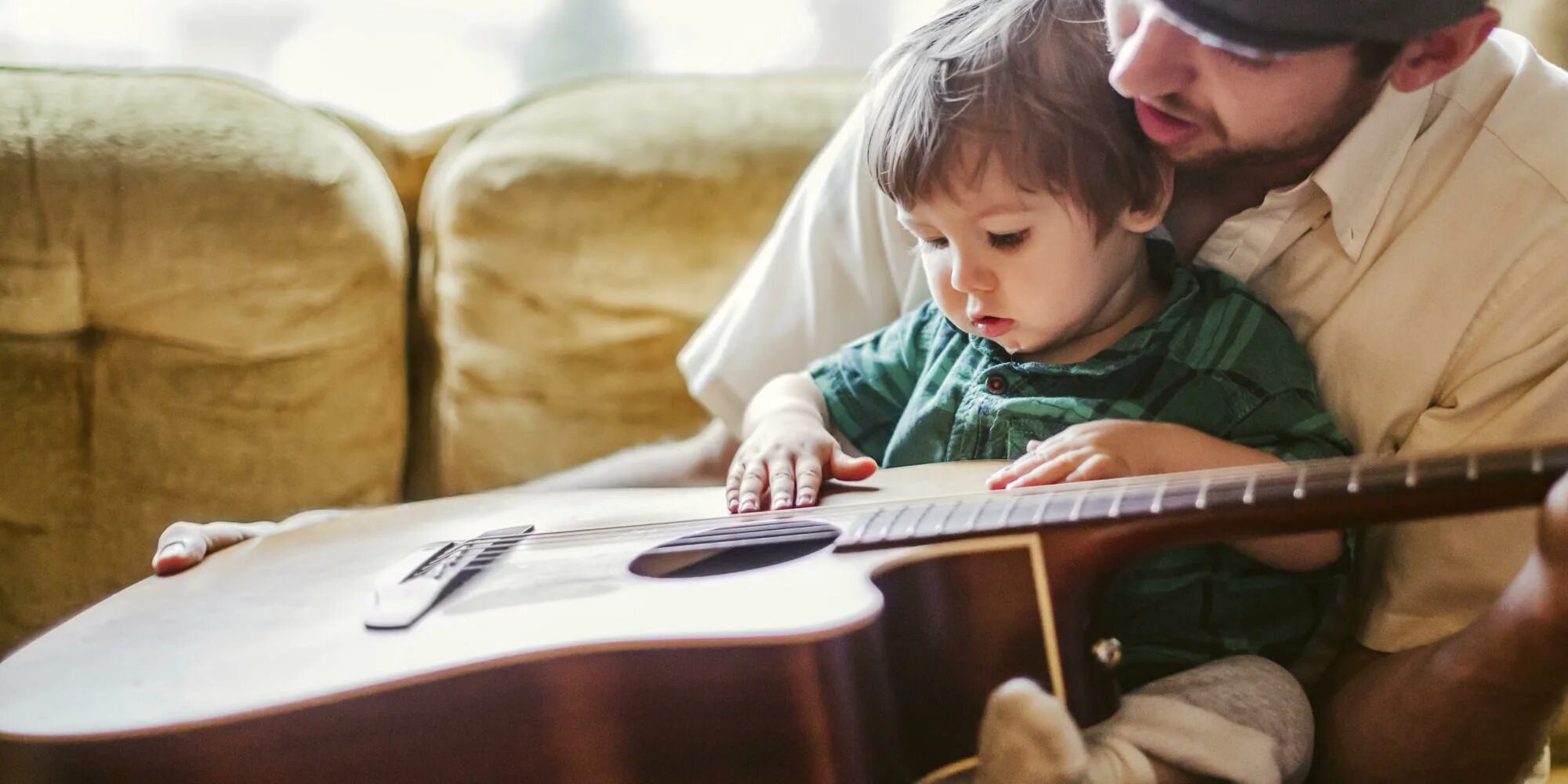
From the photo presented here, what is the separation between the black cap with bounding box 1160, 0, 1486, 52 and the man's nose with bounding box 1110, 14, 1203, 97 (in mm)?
39

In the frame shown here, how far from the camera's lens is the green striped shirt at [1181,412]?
918mm

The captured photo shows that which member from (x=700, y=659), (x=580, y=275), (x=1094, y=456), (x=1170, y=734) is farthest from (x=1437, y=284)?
(x=580, y=275)

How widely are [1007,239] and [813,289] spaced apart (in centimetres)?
40

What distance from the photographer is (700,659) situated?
2.28 ft

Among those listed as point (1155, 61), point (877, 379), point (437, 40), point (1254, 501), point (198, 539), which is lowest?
point (198, 539)

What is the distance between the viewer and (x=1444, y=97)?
3.23ft

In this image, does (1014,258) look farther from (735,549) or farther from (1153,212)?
(735,549)

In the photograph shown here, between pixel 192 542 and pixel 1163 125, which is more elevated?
pixel 1163 125

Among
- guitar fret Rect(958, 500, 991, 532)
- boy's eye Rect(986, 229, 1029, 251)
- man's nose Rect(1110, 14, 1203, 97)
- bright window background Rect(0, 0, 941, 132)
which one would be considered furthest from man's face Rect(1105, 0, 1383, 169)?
bright window background Rect(0, 0, 941, 132)

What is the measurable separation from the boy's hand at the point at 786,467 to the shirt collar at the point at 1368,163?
418 mm

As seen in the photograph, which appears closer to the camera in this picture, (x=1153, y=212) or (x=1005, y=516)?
(x=1005, y=516)

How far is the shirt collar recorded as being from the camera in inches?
37.7

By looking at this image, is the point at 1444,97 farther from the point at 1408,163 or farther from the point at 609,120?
the point at 609,120

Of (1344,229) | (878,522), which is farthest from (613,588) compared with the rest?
(1344,229)
